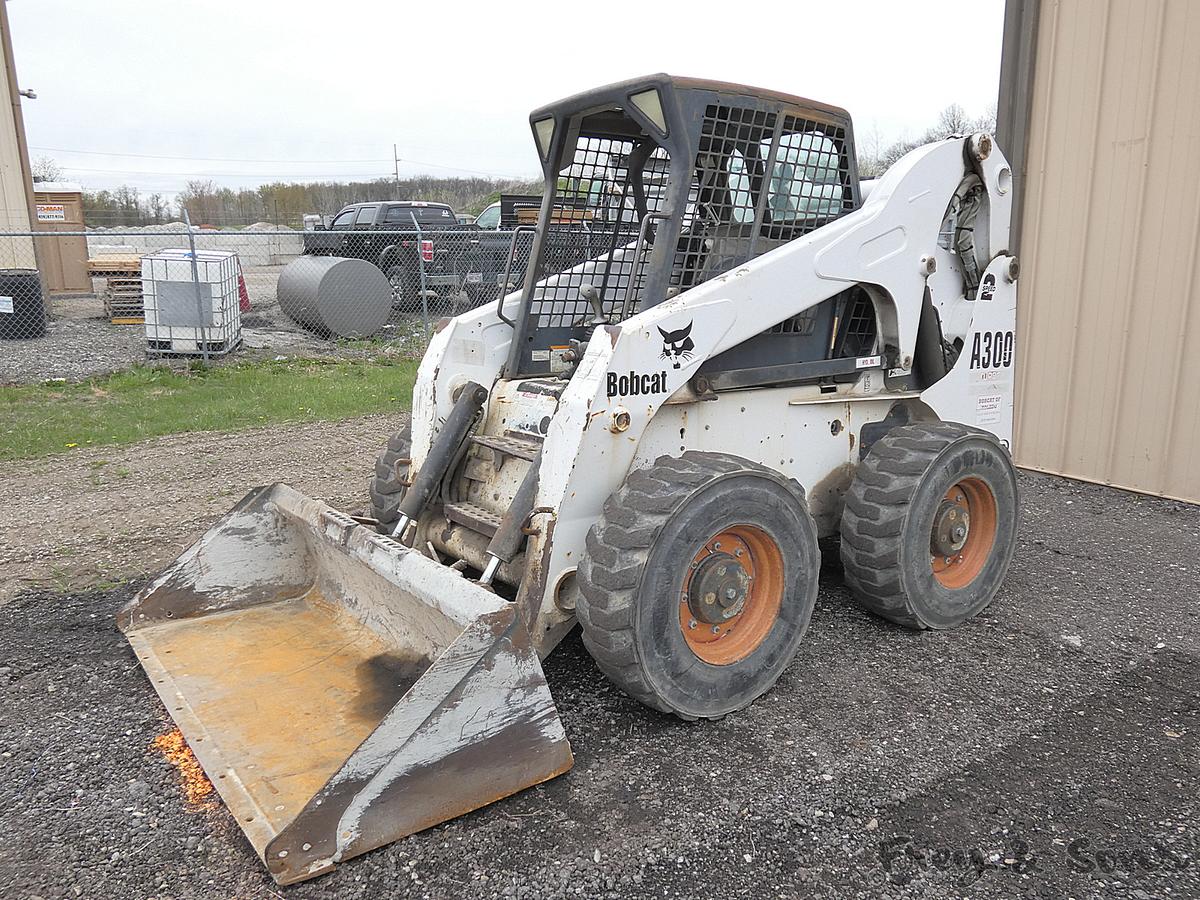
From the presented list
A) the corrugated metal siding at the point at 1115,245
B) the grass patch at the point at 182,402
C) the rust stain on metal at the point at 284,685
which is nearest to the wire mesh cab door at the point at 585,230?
the rust stain on metal at the point at 284,685

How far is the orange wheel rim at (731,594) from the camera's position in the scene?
3398 mm

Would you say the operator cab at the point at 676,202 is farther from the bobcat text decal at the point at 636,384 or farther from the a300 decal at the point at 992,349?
the a300 decal at the point at 992,349

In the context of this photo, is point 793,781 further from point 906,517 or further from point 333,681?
point 333,681

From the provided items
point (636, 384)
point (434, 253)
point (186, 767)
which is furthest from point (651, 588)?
point (434, 253)

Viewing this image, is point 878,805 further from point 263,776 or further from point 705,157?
point 705,157

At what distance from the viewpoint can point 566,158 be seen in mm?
4234

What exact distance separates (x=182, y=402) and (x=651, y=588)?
25.8 ft

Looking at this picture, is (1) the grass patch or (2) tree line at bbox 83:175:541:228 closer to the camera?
(1) the grass patch

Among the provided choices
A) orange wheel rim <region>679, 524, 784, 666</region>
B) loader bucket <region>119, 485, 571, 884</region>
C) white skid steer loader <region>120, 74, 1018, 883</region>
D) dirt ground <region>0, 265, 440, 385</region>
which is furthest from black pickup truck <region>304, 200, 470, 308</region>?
orange wheel rim <region>679, 524, 784, 666</region>

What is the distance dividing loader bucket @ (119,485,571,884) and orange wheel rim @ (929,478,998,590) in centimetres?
215

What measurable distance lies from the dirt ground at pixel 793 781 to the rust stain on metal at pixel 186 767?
47 millimetres

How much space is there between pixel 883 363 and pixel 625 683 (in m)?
2.05

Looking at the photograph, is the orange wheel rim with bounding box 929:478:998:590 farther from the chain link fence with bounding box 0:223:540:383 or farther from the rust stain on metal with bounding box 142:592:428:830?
the chain link fence with bounding box 0:223:540:383

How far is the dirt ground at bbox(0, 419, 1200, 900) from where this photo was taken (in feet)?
8.80
